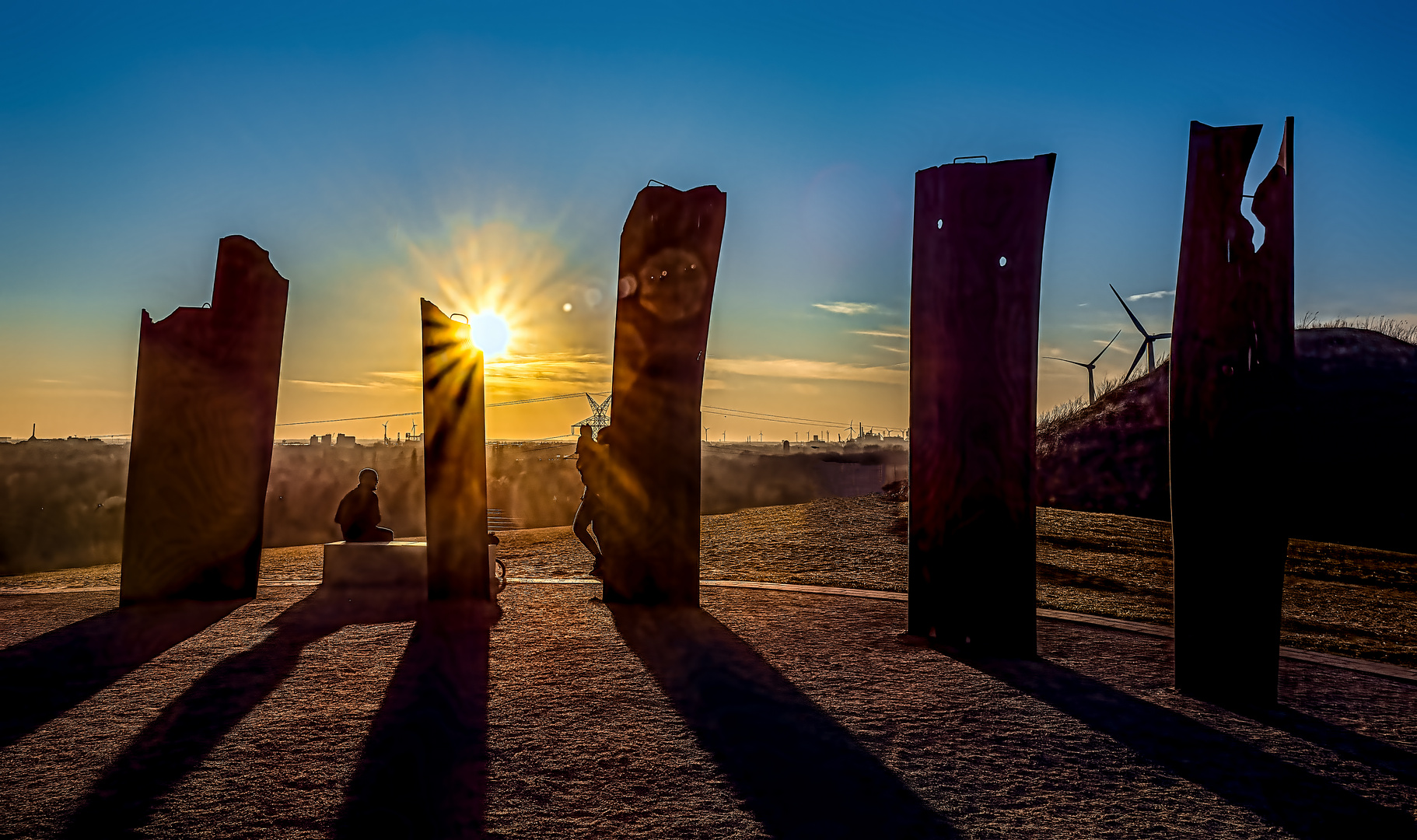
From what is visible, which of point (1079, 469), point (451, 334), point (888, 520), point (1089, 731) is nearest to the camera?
point (1089, 731)

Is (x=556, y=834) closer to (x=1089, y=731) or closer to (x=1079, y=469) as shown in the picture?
(x=1089, y=731)

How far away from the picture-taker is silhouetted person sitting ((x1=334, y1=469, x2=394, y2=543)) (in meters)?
10.0

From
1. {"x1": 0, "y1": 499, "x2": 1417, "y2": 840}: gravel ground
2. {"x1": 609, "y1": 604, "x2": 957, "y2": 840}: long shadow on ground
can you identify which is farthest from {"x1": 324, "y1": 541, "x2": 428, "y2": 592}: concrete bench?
{"x1": 609, "y1": 604, "x2": 957, "y2": 840}: long shadow on ground

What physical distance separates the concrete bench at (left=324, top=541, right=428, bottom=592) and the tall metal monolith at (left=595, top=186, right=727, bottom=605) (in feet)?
6.91

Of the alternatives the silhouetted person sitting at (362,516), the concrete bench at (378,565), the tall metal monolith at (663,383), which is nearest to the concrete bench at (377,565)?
the concrete bench at (378,565)

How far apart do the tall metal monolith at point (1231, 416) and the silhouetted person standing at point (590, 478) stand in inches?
222

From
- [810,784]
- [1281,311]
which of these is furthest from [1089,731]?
[1281,311]

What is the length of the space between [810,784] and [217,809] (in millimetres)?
2688

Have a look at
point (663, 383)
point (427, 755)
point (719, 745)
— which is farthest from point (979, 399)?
point (427, 755)

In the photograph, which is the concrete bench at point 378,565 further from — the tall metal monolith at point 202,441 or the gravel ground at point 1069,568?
the gravel ground at point 1069,568

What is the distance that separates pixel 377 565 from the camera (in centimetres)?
955

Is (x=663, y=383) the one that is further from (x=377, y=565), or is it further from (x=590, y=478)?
(x=377, y=565)

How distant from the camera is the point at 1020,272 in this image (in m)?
7.21

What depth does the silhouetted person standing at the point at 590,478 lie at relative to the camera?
991 cm
